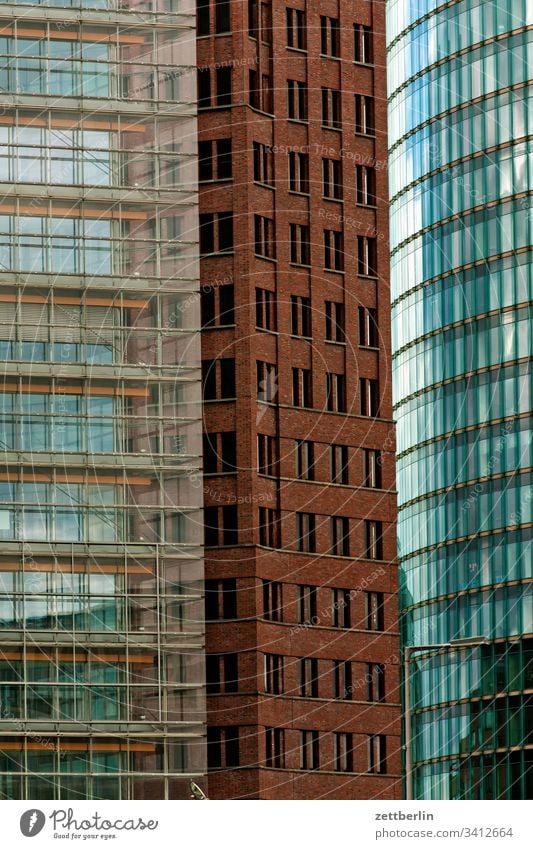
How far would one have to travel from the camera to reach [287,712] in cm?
14462

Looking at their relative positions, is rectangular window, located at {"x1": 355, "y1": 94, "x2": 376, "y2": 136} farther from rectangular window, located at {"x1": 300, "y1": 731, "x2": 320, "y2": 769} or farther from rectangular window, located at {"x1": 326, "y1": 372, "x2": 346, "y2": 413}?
rectangular window, located at {"x1": 300, "y1": 731, "x2": 320, "y2": 769}

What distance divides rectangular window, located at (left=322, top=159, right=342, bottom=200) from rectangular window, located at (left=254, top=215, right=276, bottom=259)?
354cm

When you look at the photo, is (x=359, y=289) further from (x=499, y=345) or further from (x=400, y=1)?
(x=400, y=1)

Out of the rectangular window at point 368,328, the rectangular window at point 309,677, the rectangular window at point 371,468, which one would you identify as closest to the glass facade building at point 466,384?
the rectangular window at point 371,468

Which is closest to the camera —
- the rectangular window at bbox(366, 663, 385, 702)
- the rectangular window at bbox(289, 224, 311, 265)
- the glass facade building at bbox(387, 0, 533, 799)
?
the rectangular window at bbox(366, 663, 385, 702)

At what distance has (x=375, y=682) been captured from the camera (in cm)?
14925

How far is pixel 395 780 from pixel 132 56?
1664 inches

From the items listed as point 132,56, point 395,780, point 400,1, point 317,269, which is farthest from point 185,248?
point 400,1

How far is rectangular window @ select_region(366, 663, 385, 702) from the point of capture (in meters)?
149

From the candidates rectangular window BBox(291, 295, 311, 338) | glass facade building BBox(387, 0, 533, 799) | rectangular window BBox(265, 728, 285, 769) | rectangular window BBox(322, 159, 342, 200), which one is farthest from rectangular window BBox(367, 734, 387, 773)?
rectangular window BBox(322, 159, 342, 200)

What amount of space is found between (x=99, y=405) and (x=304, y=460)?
26598 mm

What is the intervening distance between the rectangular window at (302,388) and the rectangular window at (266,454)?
100.0 inches

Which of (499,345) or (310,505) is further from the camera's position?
(499,345)

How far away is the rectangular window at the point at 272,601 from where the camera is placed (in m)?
146
